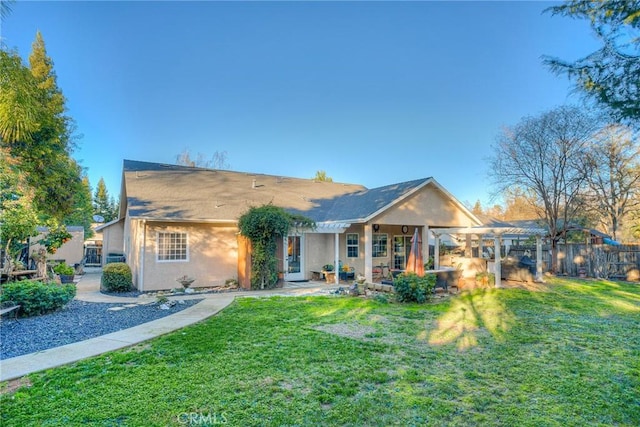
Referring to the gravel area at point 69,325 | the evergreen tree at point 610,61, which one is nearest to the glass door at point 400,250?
the gravel area at point 69,325

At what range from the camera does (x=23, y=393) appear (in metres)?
4.35

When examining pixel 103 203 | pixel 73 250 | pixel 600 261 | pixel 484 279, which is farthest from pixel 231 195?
pixel 103 203

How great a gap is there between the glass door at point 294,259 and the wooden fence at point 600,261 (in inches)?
581

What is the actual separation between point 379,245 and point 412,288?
23.9 ft

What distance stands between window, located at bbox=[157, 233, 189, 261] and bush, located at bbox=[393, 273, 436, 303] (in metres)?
8.64

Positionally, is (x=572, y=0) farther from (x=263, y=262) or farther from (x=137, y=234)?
(x=137, y=234)

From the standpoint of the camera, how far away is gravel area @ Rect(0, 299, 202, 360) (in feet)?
21.4

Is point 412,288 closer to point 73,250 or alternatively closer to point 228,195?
point 228,195

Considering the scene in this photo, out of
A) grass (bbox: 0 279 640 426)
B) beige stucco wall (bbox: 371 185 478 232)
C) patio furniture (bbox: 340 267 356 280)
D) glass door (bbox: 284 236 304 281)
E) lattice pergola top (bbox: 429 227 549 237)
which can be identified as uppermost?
beige stucco wall (bbox: 371 185 478 232)

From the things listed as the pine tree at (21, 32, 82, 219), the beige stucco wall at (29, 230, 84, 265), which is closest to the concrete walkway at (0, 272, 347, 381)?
the pine tree at (21, 32, 82, 219)

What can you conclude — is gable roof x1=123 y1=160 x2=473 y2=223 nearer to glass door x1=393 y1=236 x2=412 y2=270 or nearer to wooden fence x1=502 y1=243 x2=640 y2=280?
glass door x1=393 y1=236 x2=412 y2=270

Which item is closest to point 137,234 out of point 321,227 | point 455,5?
point 321,227

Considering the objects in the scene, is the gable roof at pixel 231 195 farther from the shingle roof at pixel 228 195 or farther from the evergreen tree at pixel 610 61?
the evergreen tree at pixel 610 61

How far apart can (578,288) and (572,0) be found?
14.4m
